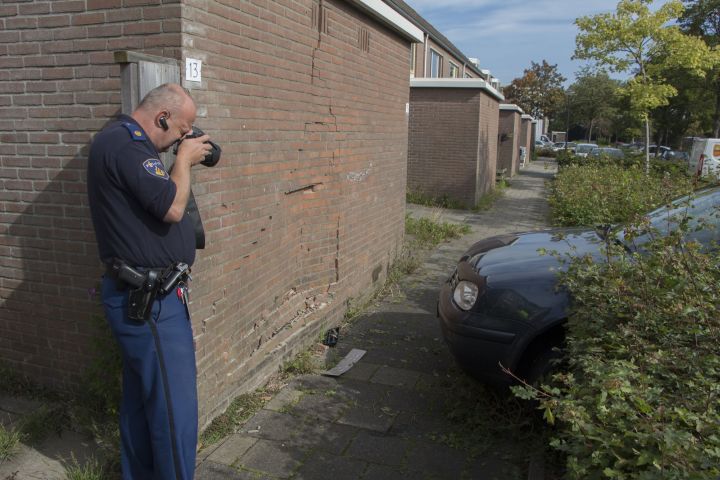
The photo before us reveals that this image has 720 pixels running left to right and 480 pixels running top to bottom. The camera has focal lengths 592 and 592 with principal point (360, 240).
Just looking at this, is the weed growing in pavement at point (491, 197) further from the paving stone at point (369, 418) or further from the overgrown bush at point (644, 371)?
the overgrown bush at point (644, 371)

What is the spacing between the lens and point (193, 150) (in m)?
2.71

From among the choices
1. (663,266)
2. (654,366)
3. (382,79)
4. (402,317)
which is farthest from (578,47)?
(654,366)

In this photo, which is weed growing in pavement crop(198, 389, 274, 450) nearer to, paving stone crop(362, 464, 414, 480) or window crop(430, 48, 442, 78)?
paving stone crop(362, 464, 414, 480)

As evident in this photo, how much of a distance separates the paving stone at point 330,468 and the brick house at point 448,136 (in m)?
11.8

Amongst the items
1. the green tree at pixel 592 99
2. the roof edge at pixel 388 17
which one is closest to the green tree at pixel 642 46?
the roof edge at pixel 388 17

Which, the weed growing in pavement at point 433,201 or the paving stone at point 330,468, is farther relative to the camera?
the weed growing in pavement at point 433,201

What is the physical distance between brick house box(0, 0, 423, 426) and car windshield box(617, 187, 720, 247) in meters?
2.51

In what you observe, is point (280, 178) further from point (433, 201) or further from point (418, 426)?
point (433, 201)

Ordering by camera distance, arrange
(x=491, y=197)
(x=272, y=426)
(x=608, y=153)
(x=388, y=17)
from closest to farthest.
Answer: (x=272, y=426), (x=388, y=17), (x=491, y=197), (x=608, y=153)

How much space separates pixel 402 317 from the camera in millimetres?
6059

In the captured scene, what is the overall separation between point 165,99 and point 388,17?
430cm

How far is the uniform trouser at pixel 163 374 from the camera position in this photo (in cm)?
262

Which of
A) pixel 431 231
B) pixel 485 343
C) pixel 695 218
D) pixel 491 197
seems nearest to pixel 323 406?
pixel 485 343

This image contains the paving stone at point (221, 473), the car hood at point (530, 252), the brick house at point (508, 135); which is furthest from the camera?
the brick house at point (508, 135)
